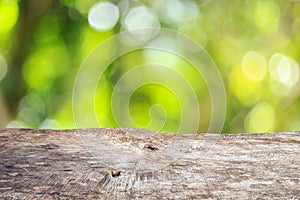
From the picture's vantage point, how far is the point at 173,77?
207 cm

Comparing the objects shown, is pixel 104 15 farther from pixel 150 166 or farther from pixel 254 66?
pixel 150 166

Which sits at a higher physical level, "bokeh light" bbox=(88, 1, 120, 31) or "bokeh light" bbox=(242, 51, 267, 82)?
"bokeh light" bbox=(88, 1, 120, 31)

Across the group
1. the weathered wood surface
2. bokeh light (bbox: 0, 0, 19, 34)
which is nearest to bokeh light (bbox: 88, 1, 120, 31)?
bokeh light (bbox: 0, 0, 19, 34)

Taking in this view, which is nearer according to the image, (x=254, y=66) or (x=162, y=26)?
(x=162, y=26)

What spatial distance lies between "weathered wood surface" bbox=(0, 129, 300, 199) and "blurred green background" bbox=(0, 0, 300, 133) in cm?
226

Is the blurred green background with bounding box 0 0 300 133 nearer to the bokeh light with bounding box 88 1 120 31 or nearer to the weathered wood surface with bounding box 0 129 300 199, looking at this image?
the bokeh light with bounding box 88 1 120 31

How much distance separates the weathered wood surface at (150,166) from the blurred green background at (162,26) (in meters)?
2.26

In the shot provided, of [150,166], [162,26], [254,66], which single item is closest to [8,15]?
[162,26]

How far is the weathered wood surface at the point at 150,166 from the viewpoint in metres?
0.68

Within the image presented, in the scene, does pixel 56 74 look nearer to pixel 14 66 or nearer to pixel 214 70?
pixel 14 66

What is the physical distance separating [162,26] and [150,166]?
262cm

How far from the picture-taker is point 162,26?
3357 millimetres

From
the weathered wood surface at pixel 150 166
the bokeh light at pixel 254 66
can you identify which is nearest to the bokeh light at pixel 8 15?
the bokeh light at pixel 254 66

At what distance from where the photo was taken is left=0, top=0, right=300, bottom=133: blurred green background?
3334 mm
